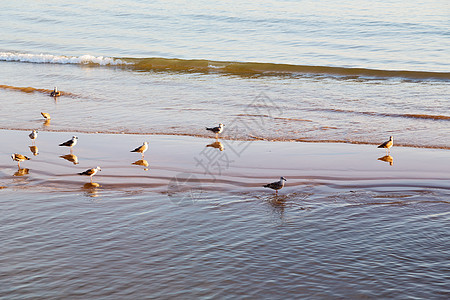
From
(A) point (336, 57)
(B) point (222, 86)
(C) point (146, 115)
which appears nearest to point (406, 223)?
(C) point (146, 115)

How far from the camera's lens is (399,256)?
7426mm

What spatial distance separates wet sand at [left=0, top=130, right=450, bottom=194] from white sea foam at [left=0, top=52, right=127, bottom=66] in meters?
14.4

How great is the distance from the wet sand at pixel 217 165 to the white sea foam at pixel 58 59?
47.3ft

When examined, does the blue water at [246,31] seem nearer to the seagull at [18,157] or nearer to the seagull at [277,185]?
the seagull at [277,185]

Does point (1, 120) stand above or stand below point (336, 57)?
below

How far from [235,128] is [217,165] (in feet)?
13.1

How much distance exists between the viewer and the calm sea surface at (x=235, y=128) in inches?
275

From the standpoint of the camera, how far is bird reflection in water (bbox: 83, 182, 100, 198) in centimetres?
1001

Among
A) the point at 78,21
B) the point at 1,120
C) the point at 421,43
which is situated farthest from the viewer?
the point at 78,21

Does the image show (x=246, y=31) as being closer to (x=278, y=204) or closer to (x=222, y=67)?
(x=222, y=67)

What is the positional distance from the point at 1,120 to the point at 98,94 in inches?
184

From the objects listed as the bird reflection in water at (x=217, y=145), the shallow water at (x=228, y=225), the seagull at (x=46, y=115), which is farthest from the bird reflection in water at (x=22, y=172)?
the seagull at (x=46, y=115)

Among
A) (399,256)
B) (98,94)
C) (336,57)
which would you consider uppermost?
(336,57)

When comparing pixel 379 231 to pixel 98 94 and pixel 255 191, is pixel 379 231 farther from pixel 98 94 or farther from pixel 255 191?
pixel 98 94
